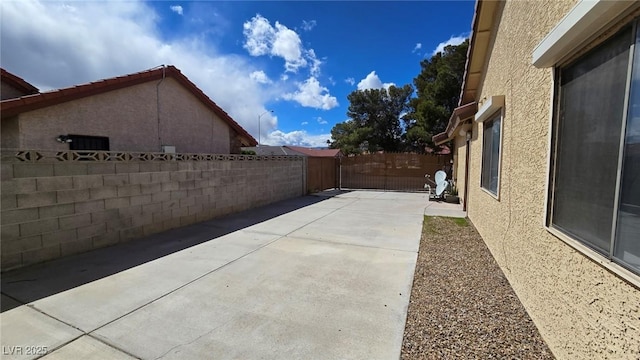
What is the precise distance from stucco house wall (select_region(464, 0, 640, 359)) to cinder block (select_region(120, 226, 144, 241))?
7340mm

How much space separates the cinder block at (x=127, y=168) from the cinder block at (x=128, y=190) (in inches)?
13.1

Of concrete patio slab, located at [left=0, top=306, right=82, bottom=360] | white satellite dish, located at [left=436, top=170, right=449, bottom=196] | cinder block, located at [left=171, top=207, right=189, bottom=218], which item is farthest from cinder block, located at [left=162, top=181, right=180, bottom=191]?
white satellite dish, located at [left=436, top=170, right=449, bottom=196]

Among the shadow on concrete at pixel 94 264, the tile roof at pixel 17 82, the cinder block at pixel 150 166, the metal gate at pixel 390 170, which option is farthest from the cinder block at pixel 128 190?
the metal gate at pixel 390 170

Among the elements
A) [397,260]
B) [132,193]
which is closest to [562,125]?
[397,260]

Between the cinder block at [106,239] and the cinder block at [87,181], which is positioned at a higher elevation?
the cinder block at [87,181]

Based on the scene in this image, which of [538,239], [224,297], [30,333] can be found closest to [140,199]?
[30,333]

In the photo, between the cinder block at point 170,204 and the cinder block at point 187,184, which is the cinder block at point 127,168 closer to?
the cinder block at point 170,204

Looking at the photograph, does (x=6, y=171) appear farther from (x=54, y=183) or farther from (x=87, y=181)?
(x=87, y=181)

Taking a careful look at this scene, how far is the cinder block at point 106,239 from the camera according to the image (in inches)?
229

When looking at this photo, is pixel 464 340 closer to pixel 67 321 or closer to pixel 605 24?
pixel 605 24

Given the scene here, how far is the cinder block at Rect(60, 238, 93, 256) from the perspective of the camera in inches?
209

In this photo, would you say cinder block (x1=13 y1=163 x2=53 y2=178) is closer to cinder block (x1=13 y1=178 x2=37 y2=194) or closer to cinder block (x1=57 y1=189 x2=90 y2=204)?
cinder block (x1=13 y1=178 x2=37 y2=194)

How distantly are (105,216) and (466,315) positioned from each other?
6.69 meters

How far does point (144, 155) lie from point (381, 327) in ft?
21.2
